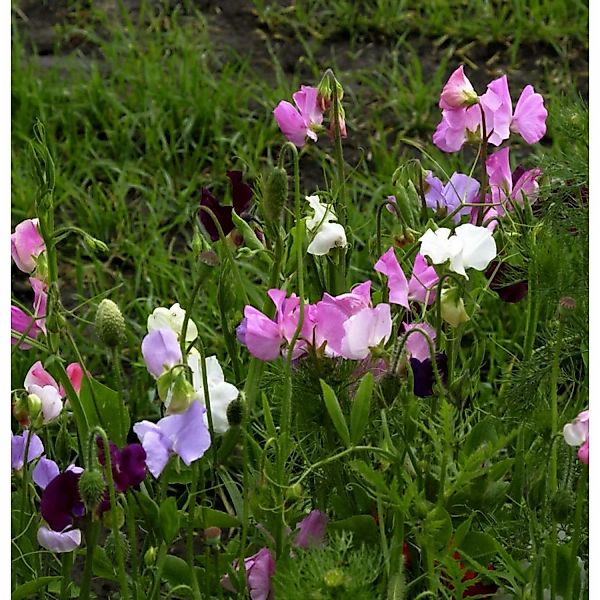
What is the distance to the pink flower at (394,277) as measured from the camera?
1001 mm

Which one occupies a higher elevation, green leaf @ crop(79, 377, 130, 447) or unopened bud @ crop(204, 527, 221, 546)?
green leaf @ crop(79, 377, 130, 447)

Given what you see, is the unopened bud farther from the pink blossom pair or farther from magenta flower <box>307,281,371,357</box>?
the pink blossom pair

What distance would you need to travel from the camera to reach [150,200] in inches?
83.1

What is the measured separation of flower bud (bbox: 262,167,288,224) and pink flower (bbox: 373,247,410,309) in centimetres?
9

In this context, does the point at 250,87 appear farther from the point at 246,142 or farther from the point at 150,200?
the point at 150,200

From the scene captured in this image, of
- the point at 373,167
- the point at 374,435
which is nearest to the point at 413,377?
the point at 374,435

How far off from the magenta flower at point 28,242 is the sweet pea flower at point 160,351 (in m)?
0.20

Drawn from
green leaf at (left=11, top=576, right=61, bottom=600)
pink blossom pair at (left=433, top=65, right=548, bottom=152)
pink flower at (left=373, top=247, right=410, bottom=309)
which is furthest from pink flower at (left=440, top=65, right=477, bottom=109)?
green leaf at (left=11, top=576, right=61, bottom=600)

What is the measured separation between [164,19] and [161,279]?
1.00 metres

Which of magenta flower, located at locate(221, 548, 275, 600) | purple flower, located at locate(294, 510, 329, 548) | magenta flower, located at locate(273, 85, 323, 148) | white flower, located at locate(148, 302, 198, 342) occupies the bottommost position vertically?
magenta flower, located at locate(221, 548, 275, 600)

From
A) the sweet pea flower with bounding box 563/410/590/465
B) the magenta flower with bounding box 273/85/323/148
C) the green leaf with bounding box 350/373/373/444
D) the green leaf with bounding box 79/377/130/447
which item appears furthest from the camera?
the magenta flower with bounding box 273/85/323/148

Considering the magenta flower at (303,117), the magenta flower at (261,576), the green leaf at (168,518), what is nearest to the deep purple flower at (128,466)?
the green leaf at (168,518)

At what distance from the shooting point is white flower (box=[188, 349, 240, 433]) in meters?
0.97

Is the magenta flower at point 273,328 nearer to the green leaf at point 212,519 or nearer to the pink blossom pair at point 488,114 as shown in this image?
the green leaf at point 212,519
